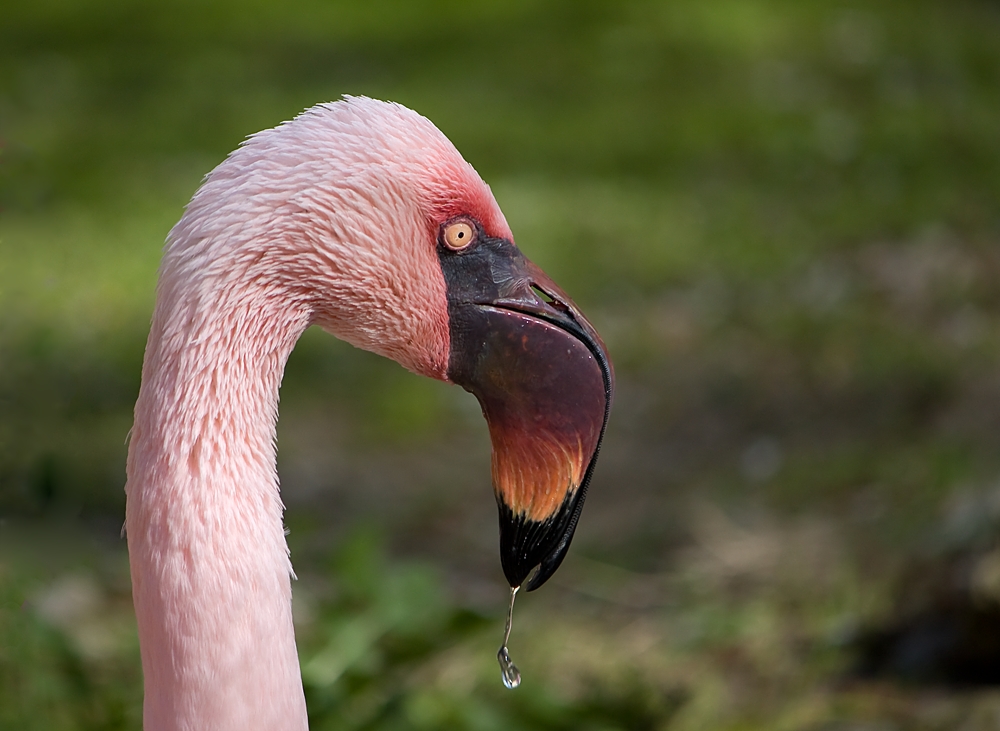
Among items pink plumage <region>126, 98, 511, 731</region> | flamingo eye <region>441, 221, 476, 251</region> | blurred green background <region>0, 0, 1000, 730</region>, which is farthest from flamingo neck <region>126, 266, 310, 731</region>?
blurred green background <region>0, 0, 1000, 730</region>

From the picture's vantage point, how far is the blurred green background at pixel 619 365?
7.20 feet

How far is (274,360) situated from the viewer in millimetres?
1291

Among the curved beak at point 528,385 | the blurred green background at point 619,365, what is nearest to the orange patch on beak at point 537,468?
the curved beak at point 528,385

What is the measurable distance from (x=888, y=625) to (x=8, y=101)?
4.96 metres

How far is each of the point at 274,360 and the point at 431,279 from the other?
0.64 ft

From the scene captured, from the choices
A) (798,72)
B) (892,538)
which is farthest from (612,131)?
(892,538)

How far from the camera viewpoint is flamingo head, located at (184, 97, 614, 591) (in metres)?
1.23

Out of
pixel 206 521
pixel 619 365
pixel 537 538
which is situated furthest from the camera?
pixel 619 365

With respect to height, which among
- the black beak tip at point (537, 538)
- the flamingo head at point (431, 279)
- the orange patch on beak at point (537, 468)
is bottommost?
the black beak tip at point (537, 538)

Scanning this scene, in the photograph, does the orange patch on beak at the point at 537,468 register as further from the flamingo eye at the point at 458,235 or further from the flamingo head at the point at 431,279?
the flamingo eye at the point at 458,235

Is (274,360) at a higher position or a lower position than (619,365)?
higher

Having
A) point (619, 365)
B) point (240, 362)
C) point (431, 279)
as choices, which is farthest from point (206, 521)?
point (619, 365)

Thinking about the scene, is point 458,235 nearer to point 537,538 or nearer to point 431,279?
point 431,279

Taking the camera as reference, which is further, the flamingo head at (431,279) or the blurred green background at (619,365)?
the blurred green background at (619,365)
